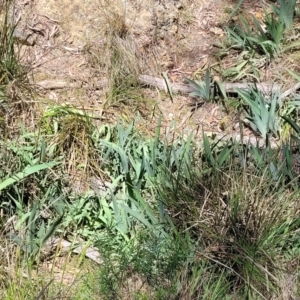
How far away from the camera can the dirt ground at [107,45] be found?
3.28 m

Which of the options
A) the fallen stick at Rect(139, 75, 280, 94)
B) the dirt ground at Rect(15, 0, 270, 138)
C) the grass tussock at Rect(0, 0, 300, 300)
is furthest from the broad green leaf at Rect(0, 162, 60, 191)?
the fallen stick at Rect(139, 75, 280, 94)

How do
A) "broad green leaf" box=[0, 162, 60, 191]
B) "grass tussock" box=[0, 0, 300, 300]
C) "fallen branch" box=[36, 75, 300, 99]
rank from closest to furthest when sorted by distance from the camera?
1. "grass tussock" box=[0, 0, 300, 300]
2. "broad green leaf" box=[0, 162, 60, 191]
3. "fallen branch" box=[36, 75, 300, 99]

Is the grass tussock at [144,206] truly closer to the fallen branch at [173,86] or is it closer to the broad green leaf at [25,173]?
the broad green leaf at [25,173]

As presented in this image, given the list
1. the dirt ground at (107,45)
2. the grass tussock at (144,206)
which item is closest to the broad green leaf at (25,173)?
the grass tussock at (144,206)

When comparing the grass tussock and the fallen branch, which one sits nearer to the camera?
the grass tussock

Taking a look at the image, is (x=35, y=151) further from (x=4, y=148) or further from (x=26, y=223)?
(x=26, y=223)

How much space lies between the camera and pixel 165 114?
10.8 feet

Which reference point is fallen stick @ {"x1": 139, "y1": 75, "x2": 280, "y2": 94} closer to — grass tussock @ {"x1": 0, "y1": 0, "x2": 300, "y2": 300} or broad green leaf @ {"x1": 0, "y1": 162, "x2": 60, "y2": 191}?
grass tussock @ {"x1": 0, "y1": 0, "x2": 300, "y2": 300}

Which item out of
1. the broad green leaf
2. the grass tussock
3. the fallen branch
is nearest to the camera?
the grass tussock

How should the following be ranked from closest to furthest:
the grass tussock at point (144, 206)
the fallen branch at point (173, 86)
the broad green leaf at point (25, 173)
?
the grass tussock at point (144, 206) < the broad green leaf at point (25, 173) < the fallen branch at point (173, 86)

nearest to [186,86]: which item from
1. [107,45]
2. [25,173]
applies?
[107,45]

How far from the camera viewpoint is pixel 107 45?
333cm

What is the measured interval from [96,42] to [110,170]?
921 mm

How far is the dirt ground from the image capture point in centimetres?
328
